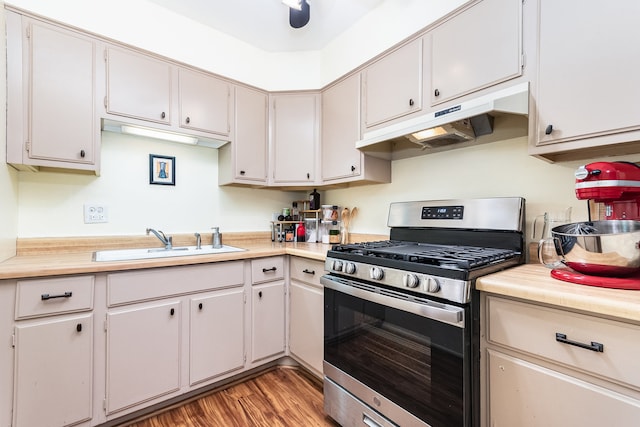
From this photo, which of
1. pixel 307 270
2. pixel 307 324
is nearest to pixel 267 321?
pixel 307 324

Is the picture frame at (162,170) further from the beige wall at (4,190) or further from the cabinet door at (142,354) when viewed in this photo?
the cabinet door at (142,354)

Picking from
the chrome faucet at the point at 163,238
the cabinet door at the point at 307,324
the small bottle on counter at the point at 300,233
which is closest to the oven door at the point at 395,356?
the cabinet door at the point at 307,324

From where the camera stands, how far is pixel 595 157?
1301 mm

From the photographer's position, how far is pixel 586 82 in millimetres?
1122

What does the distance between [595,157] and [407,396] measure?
53.4 inches

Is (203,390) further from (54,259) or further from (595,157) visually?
(595,157)

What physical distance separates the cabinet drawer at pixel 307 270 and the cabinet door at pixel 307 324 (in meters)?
0.04

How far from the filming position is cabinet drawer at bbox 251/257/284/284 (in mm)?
1964

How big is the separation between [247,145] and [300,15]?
0.99 metres

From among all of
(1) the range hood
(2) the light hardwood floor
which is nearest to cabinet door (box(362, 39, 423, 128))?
(1) the range hood

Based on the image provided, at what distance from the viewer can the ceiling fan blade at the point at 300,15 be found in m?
1.92

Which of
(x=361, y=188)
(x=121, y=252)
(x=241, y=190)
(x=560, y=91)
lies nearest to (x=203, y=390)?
(x=121, y=252)

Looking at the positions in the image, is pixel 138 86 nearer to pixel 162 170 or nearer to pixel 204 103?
pixel 204 103

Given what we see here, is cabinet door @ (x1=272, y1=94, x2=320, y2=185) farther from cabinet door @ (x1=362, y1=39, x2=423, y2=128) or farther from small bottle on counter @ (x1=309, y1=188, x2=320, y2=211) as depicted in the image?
cabinet door @ (x1=362, y1=39, x2=423, y2=128)
